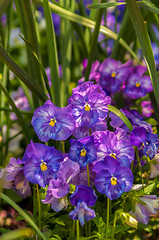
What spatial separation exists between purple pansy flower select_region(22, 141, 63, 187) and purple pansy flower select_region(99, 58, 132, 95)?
19.0 inches

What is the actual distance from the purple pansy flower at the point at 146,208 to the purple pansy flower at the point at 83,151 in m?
0.17

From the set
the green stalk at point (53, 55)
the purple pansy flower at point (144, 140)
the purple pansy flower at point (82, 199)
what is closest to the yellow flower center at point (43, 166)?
the purple pansy flower at point (82, 199)

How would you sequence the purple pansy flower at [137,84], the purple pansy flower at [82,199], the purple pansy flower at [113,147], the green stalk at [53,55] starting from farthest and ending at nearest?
the purple pansy flower at [137,84], the green stalk at [53,55], the purple pansy flower at [113,147], the purple pansy flower at [82,199]

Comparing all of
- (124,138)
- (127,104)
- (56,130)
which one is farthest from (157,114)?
(56,130)

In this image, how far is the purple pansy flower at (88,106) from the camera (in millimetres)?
800

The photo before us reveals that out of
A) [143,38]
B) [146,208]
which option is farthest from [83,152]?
[143,38]

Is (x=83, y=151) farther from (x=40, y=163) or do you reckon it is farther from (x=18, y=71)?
(x=18, y=71)

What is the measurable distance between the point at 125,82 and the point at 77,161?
1.81 ft

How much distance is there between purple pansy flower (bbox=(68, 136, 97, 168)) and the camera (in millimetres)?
760

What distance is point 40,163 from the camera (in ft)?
2.53

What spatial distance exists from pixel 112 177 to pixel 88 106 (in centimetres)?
18

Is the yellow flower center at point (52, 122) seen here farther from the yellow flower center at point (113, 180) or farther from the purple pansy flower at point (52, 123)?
the yellow flower center at point (113, 180)

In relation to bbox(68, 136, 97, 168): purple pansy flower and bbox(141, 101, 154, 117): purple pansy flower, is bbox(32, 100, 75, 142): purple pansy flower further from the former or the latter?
bbox(141, 101, 154, 117): purple pansy flower

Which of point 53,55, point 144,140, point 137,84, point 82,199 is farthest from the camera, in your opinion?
point 137,84
